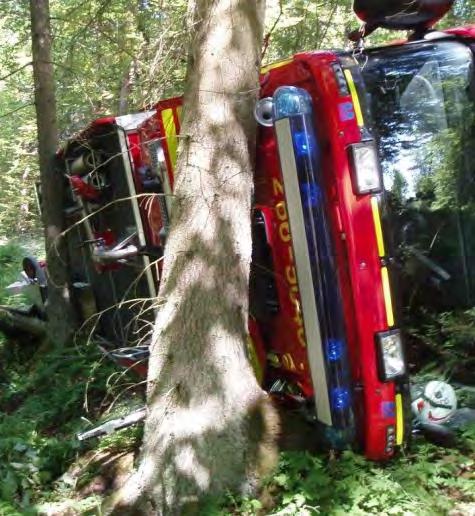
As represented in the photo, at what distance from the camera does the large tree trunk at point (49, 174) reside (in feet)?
23.4

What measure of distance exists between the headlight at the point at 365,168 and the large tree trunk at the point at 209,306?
0.68m

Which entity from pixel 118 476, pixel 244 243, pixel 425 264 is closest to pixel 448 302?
pixel 425 264

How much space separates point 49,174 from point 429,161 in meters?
4.65

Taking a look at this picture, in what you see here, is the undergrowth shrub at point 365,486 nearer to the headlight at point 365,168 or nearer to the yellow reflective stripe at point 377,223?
the yellow reflective stripe at point 377,223

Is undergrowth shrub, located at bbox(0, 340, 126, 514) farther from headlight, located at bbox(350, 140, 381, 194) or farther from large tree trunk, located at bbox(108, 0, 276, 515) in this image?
headlight, located at bbox(350, 140, 381, 194)

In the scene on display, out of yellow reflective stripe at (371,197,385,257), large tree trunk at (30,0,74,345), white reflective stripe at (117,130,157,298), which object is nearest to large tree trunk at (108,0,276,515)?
yellow reflective stripe at (371,197,385,257)

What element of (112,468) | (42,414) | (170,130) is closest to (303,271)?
(170,130)

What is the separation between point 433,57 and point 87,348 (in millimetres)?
4449

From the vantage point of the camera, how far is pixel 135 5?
890 centimetres

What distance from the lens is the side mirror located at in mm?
3637

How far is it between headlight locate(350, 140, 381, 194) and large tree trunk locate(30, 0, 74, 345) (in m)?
4.64

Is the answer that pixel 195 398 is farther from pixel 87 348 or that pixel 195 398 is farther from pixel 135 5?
pixel 135 5

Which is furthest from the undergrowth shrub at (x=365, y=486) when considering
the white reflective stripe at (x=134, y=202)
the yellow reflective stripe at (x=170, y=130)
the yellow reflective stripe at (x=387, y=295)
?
the yellow reflective stripe at (x=170, y=130)

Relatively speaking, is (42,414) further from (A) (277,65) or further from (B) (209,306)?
(A) (277,65)
